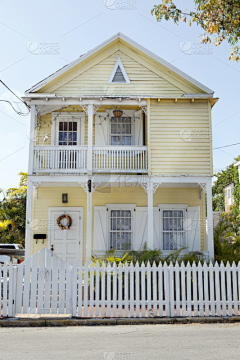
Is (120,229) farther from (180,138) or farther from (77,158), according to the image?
(180,138)

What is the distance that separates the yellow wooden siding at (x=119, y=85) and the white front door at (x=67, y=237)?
15.5 ft

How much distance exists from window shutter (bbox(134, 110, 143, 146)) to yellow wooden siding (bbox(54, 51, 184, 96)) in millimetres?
859

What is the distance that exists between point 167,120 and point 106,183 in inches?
127

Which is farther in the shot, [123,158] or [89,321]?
[123,158]

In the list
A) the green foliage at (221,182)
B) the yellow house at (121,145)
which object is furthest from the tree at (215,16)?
the green foliage at (221,182)

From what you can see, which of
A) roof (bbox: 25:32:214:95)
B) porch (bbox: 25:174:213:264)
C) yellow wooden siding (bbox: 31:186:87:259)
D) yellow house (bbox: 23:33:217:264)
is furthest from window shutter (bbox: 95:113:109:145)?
roof (bbox: 25:32:214:95)

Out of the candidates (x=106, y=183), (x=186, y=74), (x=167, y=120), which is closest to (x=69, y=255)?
(x=106, y=183)

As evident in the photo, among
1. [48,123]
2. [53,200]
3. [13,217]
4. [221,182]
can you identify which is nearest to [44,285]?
[53,200]

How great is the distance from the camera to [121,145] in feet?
39.1

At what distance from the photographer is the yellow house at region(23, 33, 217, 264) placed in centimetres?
1158

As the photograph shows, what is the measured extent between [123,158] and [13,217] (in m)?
9.67

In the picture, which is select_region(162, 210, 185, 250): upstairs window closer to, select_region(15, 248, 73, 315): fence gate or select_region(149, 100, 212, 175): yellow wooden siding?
select_region(149, 100, 212, 175): yellow wooden siding

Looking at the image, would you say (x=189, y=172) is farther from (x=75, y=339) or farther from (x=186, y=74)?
(x=75, y=339)

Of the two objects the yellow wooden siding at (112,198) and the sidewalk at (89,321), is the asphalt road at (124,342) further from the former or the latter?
the yellow wooden siding at (112,198)
